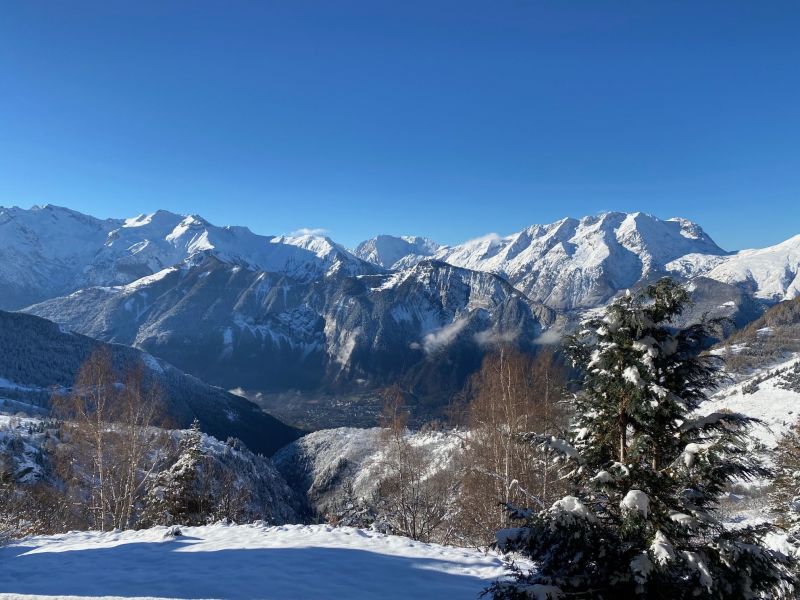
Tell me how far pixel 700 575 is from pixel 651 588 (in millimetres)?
814

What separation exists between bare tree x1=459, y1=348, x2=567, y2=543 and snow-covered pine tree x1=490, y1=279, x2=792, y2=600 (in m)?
15.5

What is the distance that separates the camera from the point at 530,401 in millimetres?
26578

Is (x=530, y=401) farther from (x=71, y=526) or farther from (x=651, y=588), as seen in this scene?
(x=71, y=526)

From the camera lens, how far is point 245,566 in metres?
14.7

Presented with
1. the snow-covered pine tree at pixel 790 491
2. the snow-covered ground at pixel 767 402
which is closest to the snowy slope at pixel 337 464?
the snow-covered ground at pixel 767 402

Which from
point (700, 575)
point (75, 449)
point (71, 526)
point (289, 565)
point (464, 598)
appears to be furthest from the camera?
point (71, 526)

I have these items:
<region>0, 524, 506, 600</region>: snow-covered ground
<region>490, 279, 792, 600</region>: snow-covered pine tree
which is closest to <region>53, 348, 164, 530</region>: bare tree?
<region>0, 524, 506, 600</region>: snow-covered ground

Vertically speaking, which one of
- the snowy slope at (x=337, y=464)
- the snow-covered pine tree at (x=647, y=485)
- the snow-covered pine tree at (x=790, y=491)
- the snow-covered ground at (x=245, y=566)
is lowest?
the snowy slope at (x=337, y=464)

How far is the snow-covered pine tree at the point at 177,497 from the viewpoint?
100 ft

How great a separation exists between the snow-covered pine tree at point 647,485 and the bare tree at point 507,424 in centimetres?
1549

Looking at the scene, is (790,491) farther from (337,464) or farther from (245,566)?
(337,464)

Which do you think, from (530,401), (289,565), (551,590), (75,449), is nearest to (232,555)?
(289,565)

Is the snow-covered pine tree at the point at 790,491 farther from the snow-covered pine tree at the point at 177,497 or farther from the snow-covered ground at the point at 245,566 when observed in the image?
the snow-covered pine tree at the point at 177,497

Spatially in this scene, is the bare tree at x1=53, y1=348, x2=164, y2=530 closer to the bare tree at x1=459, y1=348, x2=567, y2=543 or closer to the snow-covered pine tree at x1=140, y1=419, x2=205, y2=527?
the snow-covered pine tree at x1=140, y1=419, x2=205, y2=527
